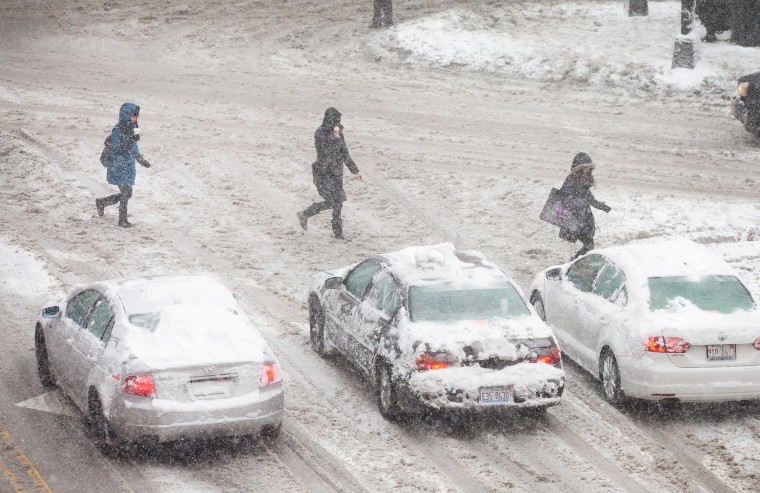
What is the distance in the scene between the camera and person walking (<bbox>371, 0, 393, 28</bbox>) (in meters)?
29.9

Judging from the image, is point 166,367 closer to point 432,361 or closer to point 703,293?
point 432,361

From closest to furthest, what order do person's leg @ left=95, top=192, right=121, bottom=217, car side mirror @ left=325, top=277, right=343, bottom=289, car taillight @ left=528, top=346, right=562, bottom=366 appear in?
1. car taillight @ left=528, top=346, right=562, bottom=366
2. car side mirror @ left=325, top=277, right=343, bottom=289
3. person's leg @ left=95, top=192, right=121, bottom=217

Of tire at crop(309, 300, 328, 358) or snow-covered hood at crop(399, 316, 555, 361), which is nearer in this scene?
snow-covered hood at crop(399, 316, 555, 361)

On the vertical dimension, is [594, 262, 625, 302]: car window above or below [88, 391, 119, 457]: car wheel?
above

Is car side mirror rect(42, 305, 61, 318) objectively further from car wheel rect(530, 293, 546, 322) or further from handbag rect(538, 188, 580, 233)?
handbag rect(538, 188, 580, 233)

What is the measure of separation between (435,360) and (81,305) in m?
3.38

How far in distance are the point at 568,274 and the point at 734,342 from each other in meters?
2.58

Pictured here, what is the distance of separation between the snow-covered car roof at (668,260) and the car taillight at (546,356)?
5.18ft

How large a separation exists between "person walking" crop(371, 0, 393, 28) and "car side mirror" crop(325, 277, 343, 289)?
18.1m

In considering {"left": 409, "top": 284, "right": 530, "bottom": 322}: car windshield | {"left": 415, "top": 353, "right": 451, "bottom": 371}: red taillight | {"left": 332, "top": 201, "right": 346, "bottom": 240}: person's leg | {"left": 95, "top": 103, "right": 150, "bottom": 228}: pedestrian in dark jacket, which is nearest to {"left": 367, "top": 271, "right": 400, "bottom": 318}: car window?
{"left": 409, "top": 284, "right": 530, "bottom": 322}: car windshield

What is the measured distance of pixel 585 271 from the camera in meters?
13.2

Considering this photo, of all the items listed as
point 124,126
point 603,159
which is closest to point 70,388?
point 124,126

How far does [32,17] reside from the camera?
1256 inches

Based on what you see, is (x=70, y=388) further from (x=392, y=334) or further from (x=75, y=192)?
(x=75, y=192)
